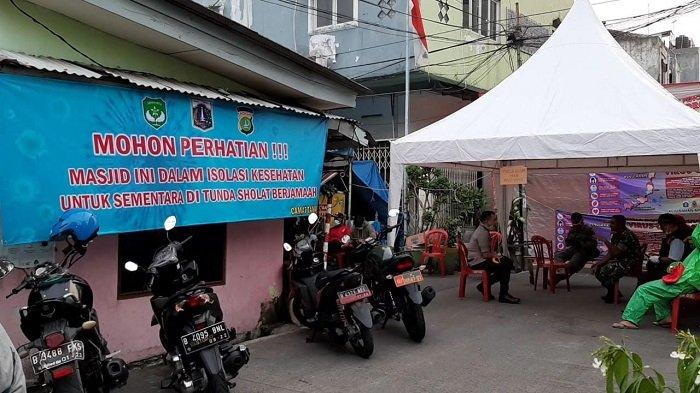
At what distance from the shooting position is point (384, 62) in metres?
12.8

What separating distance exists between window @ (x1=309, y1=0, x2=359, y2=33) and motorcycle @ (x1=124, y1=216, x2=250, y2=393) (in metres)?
9.78

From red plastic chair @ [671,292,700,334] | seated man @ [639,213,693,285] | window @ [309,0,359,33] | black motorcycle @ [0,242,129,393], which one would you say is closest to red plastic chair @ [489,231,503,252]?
seated man @ [639,213,693,285]

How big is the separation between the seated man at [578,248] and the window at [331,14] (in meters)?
6.78

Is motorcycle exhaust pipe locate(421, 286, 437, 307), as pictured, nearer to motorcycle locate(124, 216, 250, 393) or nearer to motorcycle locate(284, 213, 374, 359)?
motorcycle locate(284, 213, 374, 359)

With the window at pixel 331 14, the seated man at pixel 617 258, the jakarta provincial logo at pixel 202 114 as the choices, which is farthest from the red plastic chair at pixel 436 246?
the jakarta provincial logo at pixel 202 114

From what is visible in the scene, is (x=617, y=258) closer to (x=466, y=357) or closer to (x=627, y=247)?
(x=627, y=247)

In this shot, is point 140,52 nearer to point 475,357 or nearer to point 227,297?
point 227,297

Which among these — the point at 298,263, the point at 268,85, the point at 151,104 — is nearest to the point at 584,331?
the point at 298,263

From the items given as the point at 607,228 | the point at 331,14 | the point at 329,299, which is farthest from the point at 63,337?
the point at 331,14

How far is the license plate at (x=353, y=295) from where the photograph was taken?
17.7ft

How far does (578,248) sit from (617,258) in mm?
896

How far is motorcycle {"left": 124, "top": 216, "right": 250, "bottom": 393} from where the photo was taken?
13.2 ft

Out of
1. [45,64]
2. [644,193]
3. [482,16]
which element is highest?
[482,16]

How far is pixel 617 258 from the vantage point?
8.31 metres
